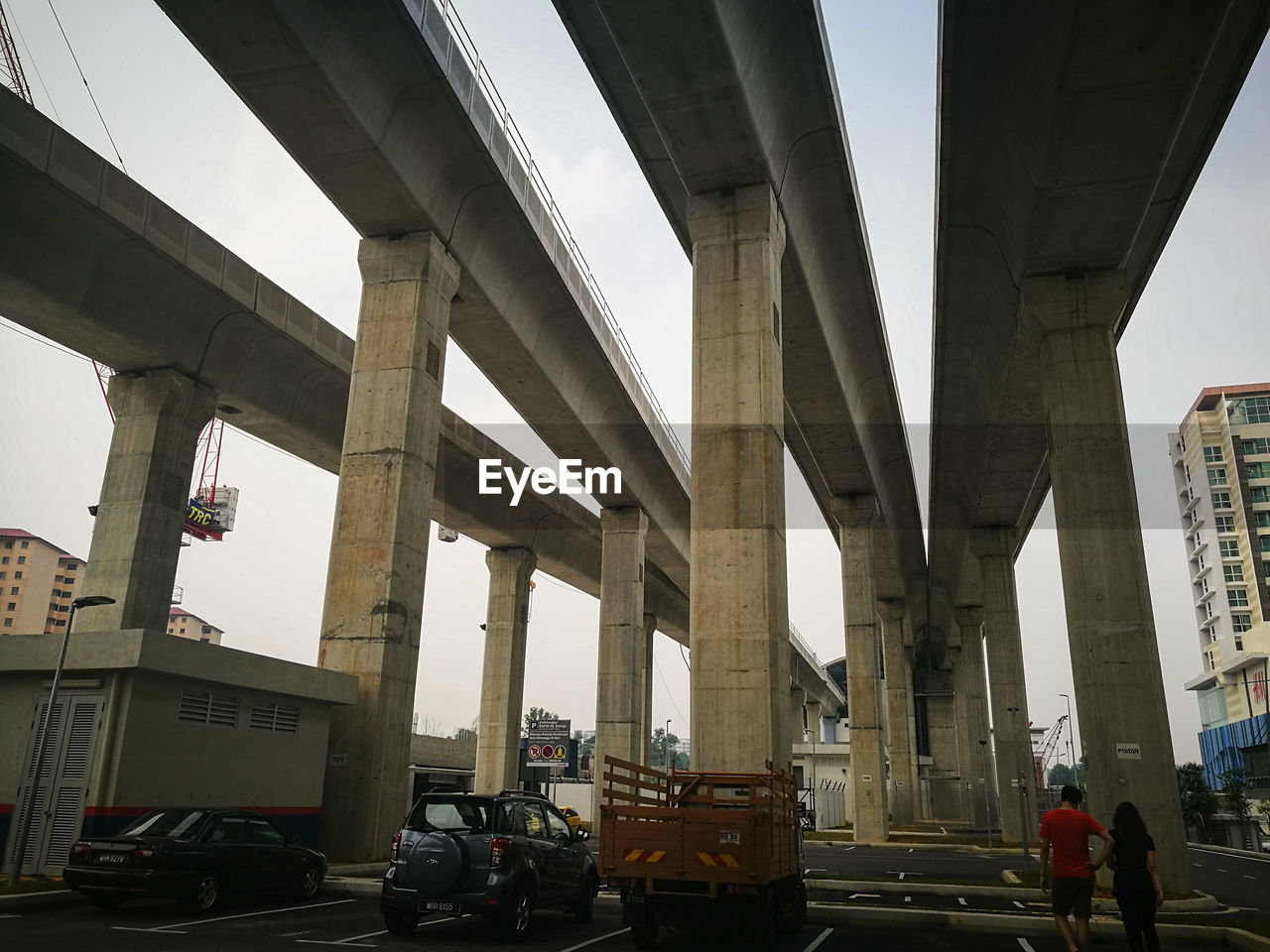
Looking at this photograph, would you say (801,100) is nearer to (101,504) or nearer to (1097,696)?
(1097,696)

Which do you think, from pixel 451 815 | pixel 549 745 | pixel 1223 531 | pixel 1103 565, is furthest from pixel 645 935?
pixel 1223 531

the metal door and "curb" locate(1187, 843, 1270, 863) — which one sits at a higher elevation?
the metal door

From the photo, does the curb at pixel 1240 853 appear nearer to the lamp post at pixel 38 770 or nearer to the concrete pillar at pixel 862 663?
the concrete pillar at pixel 862 663

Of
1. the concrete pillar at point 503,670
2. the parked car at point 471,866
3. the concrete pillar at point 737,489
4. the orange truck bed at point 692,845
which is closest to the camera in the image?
the orange truck bed at point 692,845

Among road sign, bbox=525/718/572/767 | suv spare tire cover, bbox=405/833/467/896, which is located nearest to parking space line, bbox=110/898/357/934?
suv spare tire cover, bbox=405/833/467/896

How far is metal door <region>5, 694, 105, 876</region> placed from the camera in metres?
14.1

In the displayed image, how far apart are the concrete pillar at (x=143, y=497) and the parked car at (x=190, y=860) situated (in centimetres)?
1480

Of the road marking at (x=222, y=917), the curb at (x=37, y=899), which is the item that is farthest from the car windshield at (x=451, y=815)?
the curb at (x=37, y=899)

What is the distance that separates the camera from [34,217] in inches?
868

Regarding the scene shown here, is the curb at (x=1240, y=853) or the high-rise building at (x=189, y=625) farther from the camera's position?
the high-rise building at (x=189, y=625)

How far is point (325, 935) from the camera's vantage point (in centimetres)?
1095

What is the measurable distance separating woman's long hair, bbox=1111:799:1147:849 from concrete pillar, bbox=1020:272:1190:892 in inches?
436

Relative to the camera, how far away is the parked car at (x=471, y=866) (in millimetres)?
11016

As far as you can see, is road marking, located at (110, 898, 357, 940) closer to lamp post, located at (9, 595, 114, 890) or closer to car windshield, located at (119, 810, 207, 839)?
car windshield, located at (119, 810, 207, 839)
